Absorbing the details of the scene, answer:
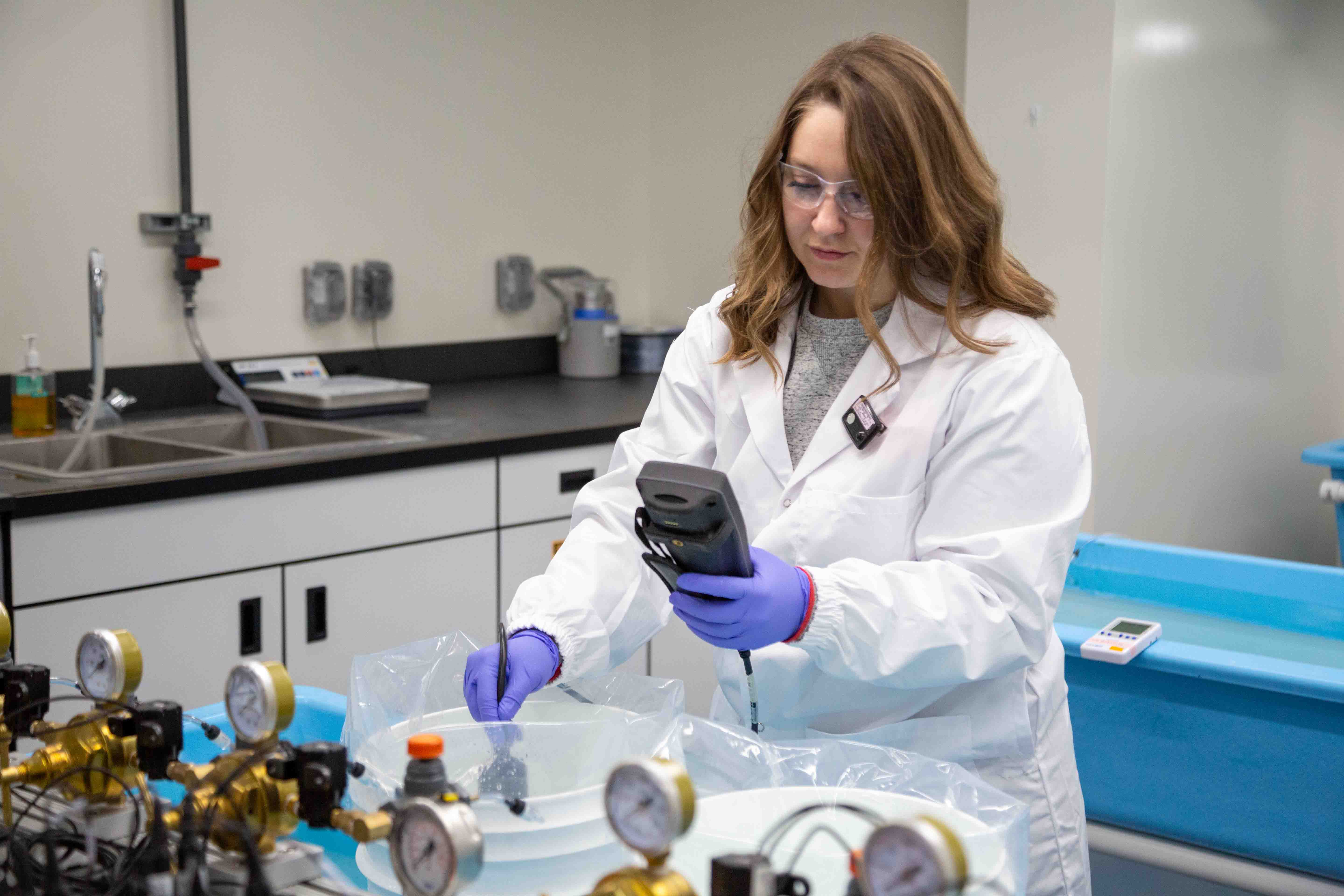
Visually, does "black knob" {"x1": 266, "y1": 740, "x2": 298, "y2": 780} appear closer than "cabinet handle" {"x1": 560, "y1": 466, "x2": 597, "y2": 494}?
Yes

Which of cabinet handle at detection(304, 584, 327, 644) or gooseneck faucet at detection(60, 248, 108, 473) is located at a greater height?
gooseneck faucet at detection(60, 248, 108, 473)

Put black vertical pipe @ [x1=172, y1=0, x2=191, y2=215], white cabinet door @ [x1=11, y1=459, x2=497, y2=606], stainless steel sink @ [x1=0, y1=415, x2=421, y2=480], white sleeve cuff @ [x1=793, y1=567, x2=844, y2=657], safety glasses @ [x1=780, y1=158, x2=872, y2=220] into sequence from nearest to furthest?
white sleeve cuff @ [x1=793, y1=567, x2=844, y2=657] < safety glasses @ [x1=780, y1=158, x2=872, y2=220] < white cabinet door @ [x1=11, y1=459, x2=497, y2=606] < stainless steel sink @ [x1=0, y1=415, x2=421, y2=480] < black vertical pipe @ [x1=172, y1=0, x2=191, y2=215]

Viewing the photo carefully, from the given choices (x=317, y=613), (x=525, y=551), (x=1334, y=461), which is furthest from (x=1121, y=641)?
(x=1334, y=461)

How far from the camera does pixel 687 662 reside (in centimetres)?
299

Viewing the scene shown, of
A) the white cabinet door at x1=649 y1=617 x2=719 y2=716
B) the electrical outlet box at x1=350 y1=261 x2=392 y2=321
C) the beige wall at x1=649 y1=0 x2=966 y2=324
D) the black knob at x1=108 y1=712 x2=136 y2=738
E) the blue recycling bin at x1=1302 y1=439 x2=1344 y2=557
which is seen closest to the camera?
the black knob at x1=108 y1=712 x2=136 y2=738

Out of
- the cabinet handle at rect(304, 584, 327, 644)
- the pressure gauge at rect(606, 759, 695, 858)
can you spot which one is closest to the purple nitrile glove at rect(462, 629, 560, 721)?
the pressure gauge at rect(606, 759, 695, 858)

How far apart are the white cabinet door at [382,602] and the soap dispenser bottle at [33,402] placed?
64 cm

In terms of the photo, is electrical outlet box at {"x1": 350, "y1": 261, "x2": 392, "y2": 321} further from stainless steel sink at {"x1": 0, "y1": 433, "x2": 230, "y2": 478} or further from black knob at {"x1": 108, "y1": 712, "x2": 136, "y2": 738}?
black knob at {"x1": 108, "y1": 712, "x2": 136, "y2": 738}

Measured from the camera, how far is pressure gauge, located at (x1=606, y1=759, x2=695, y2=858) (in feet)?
2.28

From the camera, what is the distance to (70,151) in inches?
106

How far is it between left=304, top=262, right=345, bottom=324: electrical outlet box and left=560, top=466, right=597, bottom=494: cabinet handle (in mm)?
823

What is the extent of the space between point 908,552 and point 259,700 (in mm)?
716

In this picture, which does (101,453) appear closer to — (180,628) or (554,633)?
(180,628)

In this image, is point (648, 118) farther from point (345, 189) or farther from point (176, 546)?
point (176, 546)
